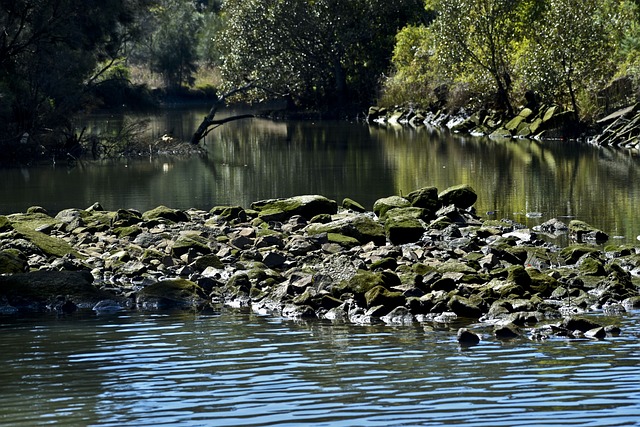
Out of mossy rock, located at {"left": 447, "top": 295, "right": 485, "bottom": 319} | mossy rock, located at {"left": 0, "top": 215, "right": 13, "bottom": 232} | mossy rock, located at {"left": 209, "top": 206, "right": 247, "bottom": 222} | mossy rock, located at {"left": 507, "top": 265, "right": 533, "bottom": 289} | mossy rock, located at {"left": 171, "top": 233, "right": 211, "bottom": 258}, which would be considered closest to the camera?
mossy rock, located at {"left": 447, "top": 295, "right": 485, "bottom": 319}

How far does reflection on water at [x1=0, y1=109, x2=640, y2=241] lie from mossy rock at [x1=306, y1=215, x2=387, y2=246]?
18.2ft

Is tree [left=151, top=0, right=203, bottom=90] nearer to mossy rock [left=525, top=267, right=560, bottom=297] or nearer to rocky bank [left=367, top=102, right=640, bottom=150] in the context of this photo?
rocky bank [left=367, top=102, right=640, bottom=150]

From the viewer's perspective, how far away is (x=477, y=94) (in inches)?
2687

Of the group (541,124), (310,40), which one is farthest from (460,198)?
(310,40)

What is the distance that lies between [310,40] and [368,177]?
4415 cm

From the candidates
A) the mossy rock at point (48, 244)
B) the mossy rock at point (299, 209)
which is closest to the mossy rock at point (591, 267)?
the mossy rock at point (299, 209)

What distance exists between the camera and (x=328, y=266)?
2005 centimetres

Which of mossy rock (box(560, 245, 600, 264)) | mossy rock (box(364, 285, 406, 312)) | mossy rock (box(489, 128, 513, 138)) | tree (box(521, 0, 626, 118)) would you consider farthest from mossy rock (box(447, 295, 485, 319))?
mossy rock (box(489, 128, 513, 138))

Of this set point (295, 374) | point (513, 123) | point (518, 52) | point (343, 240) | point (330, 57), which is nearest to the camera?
point (295, 374)

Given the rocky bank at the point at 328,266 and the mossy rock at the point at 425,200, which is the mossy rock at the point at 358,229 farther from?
the mossy rock at the point at 425,200

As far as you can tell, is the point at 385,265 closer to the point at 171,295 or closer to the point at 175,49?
the point at 171,295

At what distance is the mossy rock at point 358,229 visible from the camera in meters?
23.3

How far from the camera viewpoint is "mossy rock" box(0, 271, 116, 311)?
Result: 61.1 ft

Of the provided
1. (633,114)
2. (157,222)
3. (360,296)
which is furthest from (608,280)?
(633,114)
